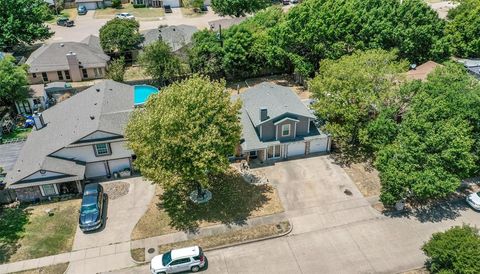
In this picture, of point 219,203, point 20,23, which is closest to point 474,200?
point 219,203

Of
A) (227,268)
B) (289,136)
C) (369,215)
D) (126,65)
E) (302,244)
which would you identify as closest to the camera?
(227,268)

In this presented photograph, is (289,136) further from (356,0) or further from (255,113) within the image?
(356,0)

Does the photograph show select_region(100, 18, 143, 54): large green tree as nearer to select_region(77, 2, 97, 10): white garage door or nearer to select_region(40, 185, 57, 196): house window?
select_region(40, 185, 57, 196): house window

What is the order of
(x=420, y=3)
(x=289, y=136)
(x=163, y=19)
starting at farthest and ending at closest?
(x=163, y=19) < (x=420, y=3) < (x=289, y=136)

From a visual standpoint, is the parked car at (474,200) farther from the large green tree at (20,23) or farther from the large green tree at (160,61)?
the large green tree at (20,23)

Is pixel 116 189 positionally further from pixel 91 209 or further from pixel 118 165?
pixel 91 209

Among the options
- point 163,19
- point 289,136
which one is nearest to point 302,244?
point 289,136
